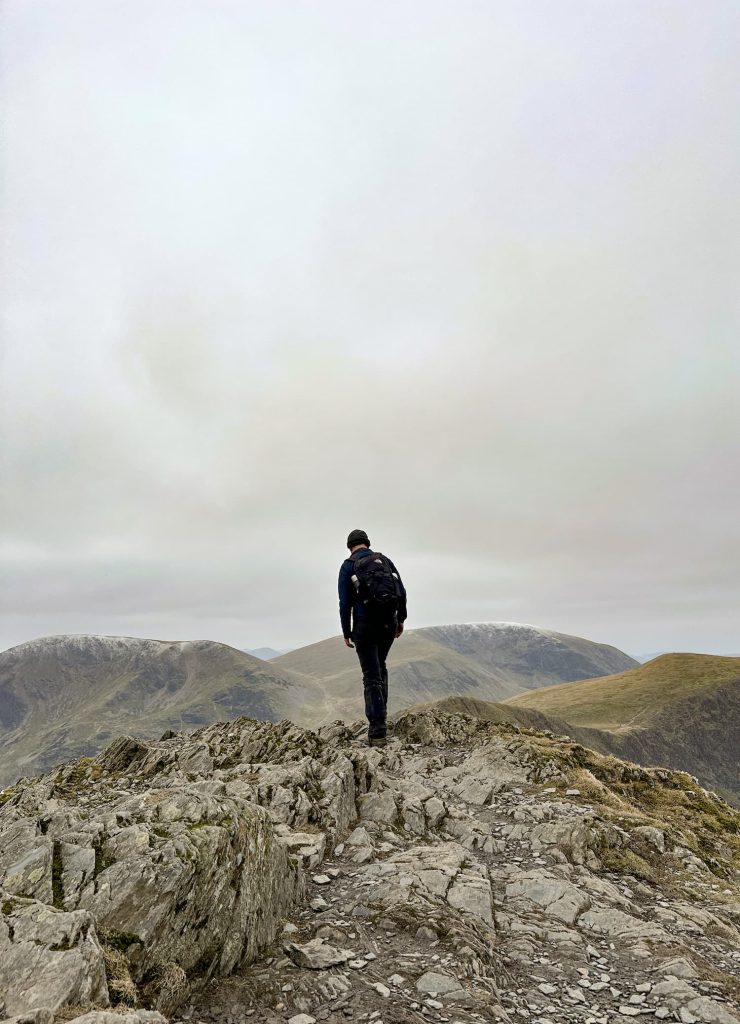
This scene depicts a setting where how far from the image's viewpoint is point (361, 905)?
10633 mm

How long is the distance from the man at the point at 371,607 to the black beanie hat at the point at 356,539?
43 millimetres

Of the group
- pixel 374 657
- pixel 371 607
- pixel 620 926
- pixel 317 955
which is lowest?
pixel 620 926

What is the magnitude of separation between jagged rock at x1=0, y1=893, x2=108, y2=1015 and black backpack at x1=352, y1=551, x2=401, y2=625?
1378cm

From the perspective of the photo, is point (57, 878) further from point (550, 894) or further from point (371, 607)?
point (371, 607)

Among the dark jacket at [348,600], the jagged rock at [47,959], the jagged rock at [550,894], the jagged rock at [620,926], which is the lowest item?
the jagged rock at [620,926]

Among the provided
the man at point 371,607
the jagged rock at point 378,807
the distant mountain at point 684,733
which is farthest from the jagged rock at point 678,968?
the distant mountain at point 684,733

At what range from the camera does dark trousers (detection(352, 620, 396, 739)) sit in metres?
21.0

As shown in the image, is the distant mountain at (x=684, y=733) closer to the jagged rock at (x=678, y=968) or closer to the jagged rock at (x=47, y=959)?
the jagged rock at (x=678, y=968)

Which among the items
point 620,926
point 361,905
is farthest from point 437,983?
point 620,926

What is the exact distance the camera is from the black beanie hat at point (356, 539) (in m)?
22.0

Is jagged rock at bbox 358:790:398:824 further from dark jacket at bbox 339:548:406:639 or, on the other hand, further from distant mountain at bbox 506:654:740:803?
distant mountain at bbox 506:654:740:803

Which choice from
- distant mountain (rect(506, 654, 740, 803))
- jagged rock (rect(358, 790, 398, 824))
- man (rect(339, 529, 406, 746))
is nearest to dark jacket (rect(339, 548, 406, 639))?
man (rect(339, 529, 406, 746))

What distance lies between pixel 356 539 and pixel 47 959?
16344 mm

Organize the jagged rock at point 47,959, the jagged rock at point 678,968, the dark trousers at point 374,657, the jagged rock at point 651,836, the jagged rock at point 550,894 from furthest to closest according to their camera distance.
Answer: the dark trousers at point 374,657 < the jagged rock at point 651,836 < the jagged rock at point 550,894 < the jagged rock at point 678,968 < the jagged rock at point 47,959
